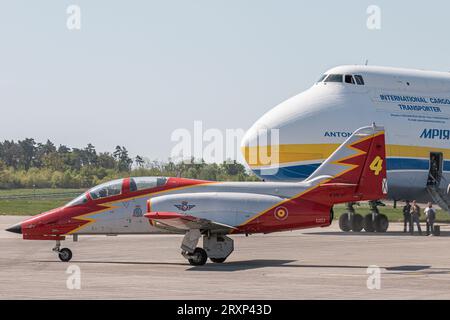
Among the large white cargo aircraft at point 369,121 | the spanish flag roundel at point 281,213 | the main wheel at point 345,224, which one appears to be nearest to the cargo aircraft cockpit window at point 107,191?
the spanish flag roundel at point 281,213

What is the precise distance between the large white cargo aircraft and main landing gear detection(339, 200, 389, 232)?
0.05 metres

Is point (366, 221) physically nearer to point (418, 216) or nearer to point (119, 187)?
point (418, 216)

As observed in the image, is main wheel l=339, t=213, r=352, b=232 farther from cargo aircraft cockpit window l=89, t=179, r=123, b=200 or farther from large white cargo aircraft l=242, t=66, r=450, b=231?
cargo aircraft cockpit window l=89, t=179, r=123, b=200

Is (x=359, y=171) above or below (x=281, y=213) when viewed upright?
above

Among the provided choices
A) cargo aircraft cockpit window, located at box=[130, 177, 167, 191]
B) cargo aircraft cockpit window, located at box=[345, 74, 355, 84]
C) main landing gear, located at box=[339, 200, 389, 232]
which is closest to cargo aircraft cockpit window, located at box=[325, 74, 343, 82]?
cargo aircraft cockpit window, located at box=[345, 74, 355, 84]

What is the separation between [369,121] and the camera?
47406 millimetres

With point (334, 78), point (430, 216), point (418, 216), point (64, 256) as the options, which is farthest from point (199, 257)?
point (334, 78)

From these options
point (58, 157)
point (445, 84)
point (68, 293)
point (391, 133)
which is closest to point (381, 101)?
point (391, 133)

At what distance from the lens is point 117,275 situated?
24750 mm

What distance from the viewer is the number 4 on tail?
27531mm

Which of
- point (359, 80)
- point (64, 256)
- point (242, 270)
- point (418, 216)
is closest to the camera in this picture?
point (242, 270)

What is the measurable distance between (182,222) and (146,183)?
2.28 meters
